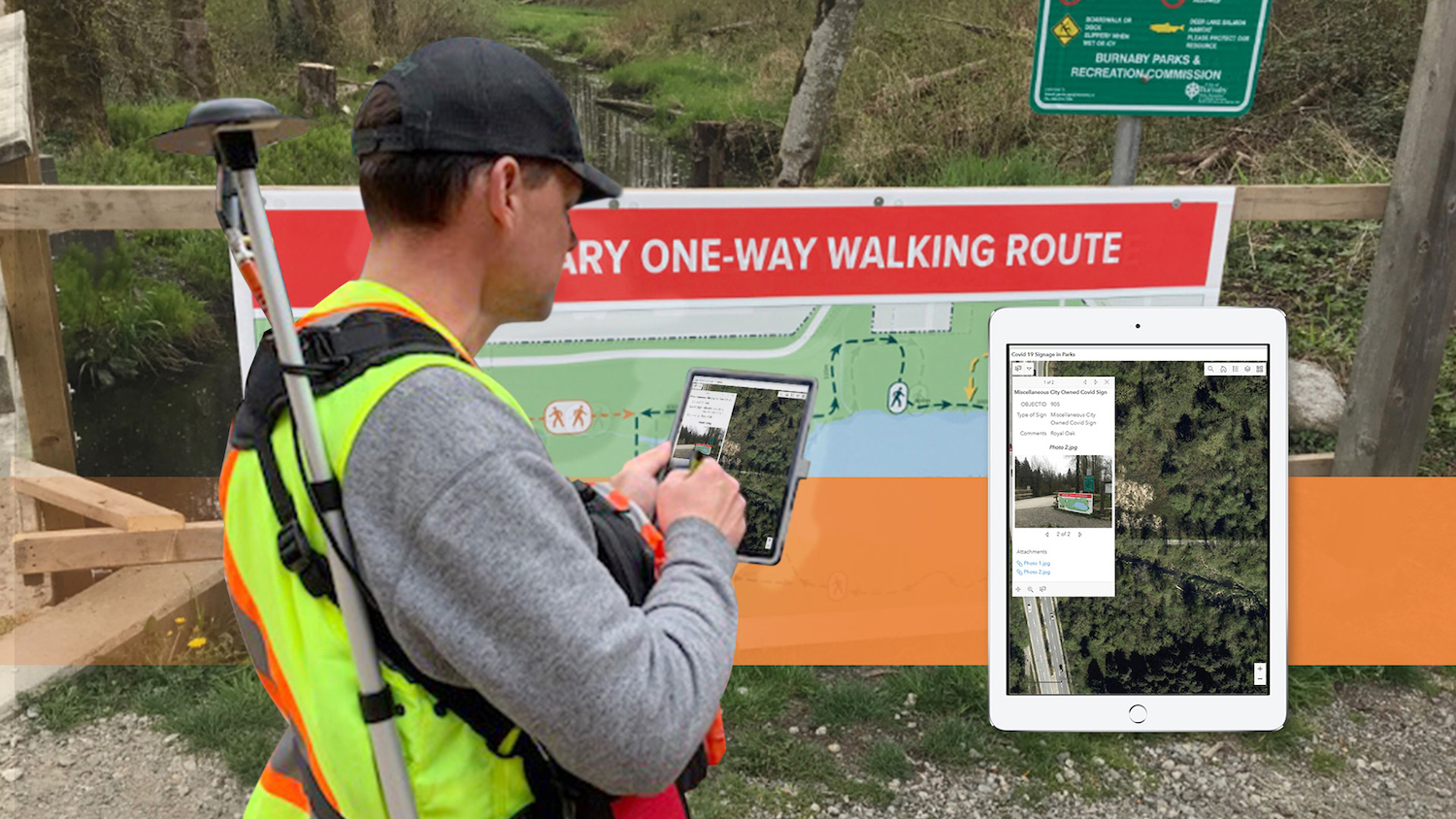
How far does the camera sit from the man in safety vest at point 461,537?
3.87 ft

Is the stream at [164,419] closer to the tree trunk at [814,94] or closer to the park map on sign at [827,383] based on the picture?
the tree trunk at [814,94]

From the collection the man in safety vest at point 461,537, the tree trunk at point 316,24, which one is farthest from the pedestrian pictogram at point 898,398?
the tree trunk at point 316,24

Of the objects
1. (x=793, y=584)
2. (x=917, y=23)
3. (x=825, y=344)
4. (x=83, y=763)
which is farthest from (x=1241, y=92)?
(x=917, y=23)

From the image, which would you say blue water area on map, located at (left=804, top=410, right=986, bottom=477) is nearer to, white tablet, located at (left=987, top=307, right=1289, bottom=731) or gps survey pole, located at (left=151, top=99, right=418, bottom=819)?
white tablet, located at (left=987, top=307, right=1289, bottom=731)

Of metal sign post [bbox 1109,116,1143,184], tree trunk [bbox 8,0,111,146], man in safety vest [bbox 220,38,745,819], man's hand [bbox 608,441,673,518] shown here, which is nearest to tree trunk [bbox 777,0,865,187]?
metal sign post [bbox 1109,116,1143,184]

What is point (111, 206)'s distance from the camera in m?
3.13

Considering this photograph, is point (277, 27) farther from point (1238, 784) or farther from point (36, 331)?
point (1238, 784)

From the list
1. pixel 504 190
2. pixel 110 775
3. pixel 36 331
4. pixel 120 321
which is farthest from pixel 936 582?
pixel 120 321

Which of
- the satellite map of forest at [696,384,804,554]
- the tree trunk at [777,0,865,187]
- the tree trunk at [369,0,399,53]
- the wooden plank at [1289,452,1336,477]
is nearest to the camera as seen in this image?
the satellite map of forest at [696,384,804,554]

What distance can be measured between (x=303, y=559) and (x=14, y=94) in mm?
3427

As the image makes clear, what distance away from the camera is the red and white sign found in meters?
3.11

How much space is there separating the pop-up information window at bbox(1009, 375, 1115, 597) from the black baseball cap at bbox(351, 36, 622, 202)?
131 centimetres

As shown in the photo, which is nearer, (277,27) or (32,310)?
(32,310)

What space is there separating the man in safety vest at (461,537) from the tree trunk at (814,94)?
6.06m
